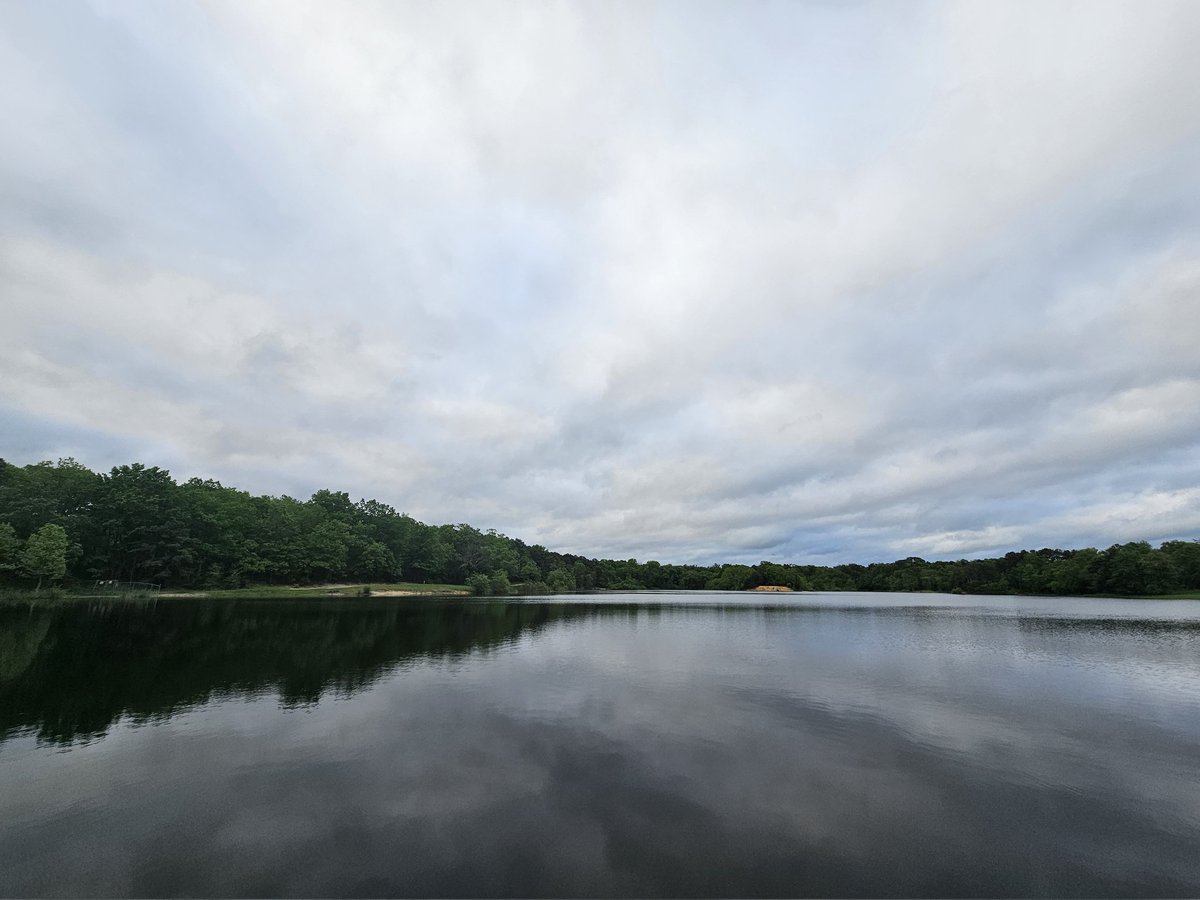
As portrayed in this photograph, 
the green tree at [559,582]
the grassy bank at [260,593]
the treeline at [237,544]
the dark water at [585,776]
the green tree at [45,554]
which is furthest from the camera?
the green tree at [559,582]

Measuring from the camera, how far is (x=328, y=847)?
1245 cm

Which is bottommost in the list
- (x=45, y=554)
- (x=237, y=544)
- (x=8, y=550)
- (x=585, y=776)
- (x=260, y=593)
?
(x=585, y=776)

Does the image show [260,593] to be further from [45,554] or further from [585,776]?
[585,776]

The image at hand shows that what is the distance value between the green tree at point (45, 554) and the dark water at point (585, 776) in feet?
166

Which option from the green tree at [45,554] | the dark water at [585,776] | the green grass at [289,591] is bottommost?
the dark water at [585,776]

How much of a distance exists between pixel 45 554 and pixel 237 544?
37089 mm

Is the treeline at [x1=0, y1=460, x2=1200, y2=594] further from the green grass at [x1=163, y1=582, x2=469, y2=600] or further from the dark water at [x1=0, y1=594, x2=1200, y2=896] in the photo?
the dark water at [x1=0, y1=594, x2=1200, y2=896]

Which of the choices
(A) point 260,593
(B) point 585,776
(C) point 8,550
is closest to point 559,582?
(A) point 260,593

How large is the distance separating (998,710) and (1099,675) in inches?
625

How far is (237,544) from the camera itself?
10894 centimetres

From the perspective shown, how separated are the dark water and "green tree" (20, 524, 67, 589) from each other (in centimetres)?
5053

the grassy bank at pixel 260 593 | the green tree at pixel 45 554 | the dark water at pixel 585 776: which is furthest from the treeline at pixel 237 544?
the dark water at pixel 585 776

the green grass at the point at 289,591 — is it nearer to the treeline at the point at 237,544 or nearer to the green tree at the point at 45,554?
the treeline at the point at 237,544

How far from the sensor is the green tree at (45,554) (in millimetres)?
71875
